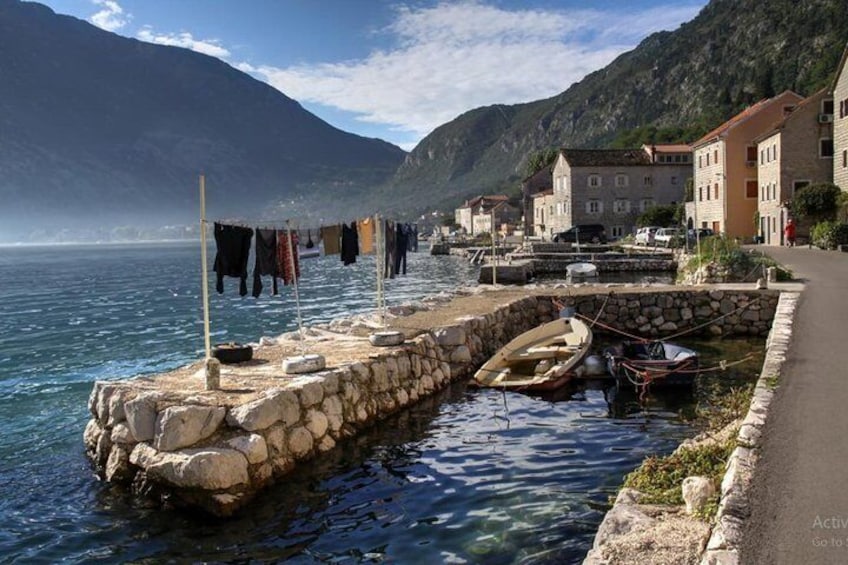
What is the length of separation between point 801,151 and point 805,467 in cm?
5336

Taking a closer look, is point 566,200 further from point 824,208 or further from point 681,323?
point 681,323

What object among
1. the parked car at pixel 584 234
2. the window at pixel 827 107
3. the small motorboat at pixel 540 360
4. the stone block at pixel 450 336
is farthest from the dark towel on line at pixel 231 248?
the parked car at pixel 584 234

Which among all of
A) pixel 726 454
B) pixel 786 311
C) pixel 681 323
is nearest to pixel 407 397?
pixel 726 454

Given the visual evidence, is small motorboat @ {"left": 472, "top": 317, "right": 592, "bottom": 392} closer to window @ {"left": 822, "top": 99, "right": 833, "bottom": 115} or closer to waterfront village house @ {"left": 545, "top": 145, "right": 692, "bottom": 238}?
window @ {"left": 822, "top": 99, "right": 833, "bottom": 115}

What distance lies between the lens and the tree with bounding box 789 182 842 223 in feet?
159

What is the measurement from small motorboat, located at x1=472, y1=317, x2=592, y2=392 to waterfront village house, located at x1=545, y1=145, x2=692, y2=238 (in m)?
72.0

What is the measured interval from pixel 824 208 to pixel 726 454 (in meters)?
45.6

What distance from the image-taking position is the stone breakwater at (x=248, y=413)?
1081cm

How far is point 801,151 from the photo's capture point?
5462 cm

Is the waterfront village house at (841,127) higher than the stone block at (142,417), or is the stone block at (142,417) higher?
the waterfront village house at (841,127)

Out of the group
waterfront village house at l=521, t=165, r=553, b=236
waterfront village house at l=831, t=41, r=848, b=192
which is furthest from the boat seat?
waterfront village house at l=521, t=165, r=553, b=236

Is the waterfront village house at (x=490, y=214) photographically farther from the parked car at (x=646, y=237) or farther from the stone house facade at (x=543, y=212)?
the parked car at (x=646, y=237)

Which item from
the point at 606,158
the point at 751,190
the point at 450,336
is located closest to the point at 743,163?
the point at 751,190

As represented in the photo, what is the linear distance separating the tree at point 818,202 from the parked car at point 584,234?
32979 millimetres
